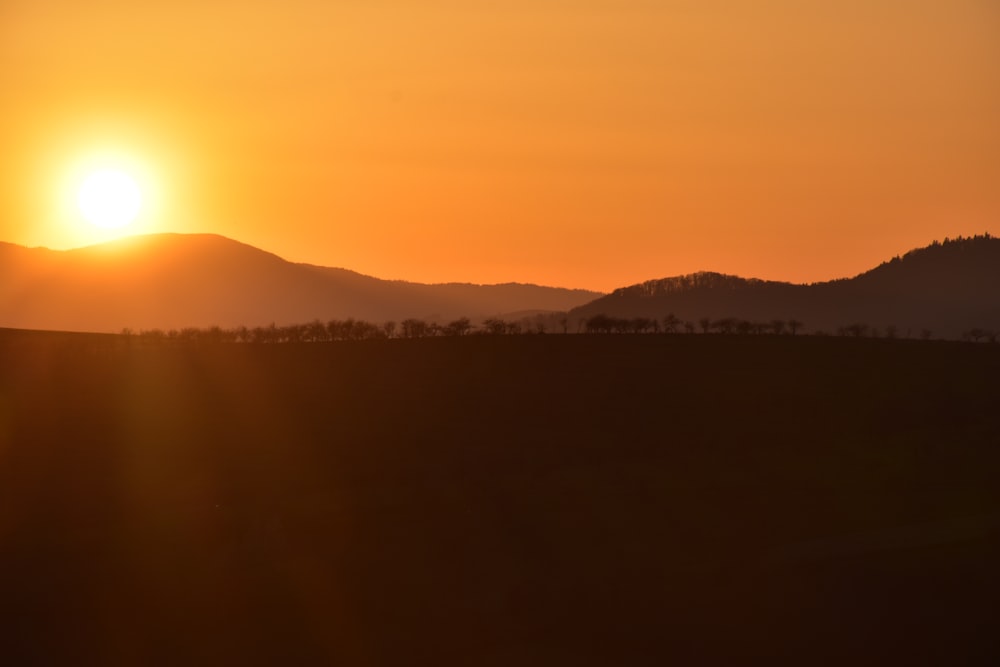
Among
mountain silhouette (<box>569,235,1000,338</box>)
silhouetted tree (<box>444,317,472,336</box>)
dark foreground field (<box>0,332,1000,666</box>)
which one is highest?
mountain silhouette (<box>569,235,1000,338</box>)

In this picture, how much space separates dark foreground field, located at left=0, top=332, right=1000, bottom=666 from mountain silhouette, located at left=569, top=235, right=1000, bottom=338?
102565 mm

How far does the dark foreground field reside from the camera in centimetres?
2403

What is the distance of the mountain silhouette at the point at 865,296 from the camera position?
6132 inches

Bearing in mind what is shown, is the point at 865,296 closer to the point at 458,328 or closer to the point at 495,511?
the point at 458,328

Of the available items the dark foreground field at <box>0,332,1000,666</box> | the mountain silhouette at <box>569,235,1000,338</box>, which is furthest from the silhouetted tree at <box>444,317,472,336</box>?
the mountain silhouette at <box>569,235,1000,338</box>

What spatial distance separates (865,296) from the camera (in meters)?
171

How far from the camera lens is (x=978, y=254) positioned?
7072 inches

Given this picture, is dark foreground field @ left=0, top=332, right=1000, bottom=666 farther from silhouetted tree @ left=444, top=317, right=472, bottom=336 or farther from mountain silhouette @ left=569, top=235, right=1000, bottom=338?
mountain silhouette @ left=569, top=235, right=1000, bottom=338

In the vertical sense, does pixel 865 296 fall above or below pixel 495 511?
above

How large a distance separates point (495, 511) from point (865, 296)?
14955 centimetres

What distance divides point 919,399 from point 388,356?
25466 mm

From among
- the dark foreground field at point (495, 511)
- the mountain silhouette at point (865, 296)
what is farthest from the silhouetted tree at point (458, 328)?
the mountain silhouette at point (865, 296)

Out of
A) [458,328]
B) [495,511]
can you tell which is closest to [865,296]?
[458,328]

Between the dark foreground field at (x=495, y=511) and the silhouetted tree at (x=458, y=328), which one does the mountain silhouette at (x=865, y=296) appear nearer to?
the silhouetted tree at (x=458, y=328)
